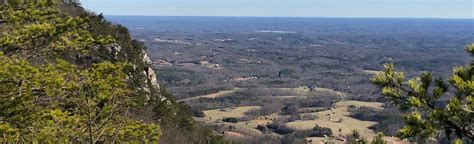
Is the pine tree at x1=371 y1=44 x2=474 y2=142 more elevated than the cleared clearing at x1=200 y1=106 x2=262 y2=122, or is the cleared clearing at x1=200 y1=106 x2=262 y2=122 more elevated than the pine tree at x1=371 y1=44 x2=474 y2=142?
the pine tree at x1=371 y1=44 x2=474 y2=142

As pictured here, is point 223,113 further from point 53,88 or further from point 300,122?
point 53,88

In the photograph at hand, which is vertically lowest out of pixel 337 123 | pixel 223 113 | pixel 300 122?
pixel 223 113

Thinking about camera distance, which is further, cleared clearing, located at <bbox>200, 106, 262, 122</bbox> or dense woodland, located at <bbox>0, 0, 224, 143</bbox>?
cleared clearing, located at <bbox>200, 106, 262, 122</bbox>

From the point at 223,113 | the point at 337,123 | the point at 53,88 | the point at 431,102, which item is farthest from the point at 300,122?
the point at 431,102

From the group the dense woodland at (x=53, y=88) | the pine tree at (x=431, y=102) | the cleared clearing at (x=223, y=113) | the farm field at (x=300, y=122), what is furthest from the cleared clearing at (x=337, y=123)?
the pine tree at (x=431, y=102)

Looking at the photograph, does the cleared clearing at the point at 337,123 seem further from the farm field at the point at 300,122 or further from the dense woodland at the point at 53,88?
the dense woodland at the point at 53,88

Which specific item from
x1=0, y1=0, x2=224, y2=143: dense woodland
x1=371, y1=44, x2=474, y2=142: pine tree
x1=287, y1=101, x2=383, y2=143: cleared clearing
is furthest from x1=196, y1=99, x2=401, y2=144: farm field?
x1=371, y1=44, x2=474, y2=142: pine tree

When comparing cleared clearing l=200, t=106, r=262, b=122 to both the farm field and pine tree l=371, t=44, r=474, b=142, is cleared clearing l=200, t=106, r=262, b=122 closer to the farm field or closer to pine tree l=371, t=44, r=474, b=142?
the farm field

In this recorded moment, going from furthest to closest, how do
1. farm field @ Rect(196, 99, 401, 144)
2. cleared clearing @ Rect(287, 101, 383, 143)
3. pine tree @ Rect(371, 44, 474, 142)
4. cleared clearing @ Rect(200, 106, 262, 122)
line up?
cleared clearing @ Rect(200, 106, 262, 122) < cleared clearing @ Rect(287, 101, 383, 143) < farm field @ Rect(196, 99, 401, 144) < pine tree @ Rect(371, 44, 474, 142)

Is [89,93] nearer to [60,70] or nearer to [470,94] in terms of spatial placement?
[60,70]

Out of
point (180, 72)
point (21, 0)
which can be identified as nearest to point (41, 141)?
point (21, 0)

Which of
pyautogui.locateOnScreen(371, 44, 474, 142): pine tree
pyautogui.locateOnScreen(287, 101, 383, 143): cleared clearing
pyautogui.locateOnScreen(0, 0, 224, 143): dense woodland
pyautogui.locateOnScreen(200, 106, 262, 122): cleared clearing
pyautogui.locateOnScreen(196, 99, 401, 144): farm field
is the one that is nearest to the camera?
pyautogui.locateOnScreen(371, 44, 474, 142): pine tree

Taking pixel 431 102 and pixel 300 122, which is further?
pixel 300 122
